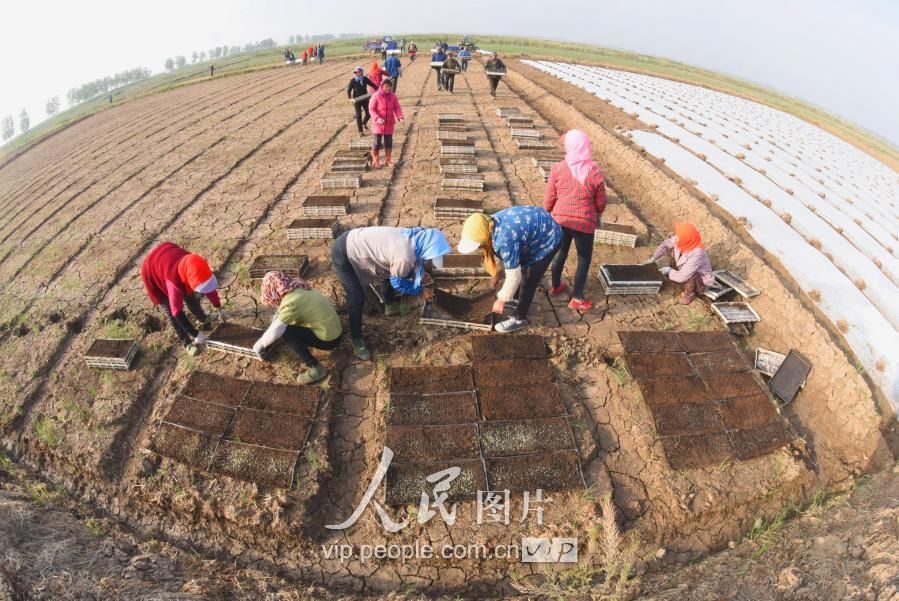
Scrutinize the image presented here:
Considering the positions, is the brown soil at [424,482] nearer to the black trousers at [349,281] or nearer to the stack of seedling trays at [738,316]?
the black trousers at [349,281]

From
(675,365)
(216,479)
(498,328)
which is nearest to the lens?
(216,479)

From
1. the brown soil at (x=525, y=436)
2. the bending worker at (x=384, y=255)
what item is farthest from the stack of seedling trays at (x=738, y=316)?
the bending worker at (x=384, y=255)

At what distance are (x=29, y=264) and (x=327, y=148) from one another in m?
5.35

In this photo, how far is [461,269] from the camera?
4809mm

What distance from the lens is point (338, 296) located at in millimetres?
4691

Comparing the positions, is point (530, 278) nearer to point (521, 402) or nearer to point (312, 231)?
point (521, 402)

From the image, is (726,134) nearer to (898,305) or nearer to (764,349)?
(898,305)

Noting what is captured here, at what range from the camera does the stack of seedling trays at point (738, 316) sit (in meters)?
4.34

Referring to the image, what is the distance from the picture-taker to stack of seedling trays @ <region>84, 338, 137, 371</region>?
3.83m

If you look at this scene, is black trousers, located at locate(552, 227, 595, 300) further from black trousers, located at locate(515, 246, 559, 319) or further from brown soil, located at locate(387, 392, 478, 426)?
brown soil, located at locate(387, 392, 478, 426)

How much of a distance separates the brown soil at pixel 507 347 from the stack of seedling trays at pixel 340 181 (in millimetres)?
4200

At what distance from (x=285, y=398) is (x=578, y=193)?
10.6 ft

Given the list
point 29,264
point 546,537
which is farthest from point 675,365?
point 29,264

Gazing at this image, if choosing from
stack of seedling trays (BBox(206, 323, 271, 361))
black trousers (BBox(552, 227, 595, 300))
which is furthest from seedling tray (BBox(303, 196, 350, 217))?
black trousers (BBox(552, 227, 595, 300))
